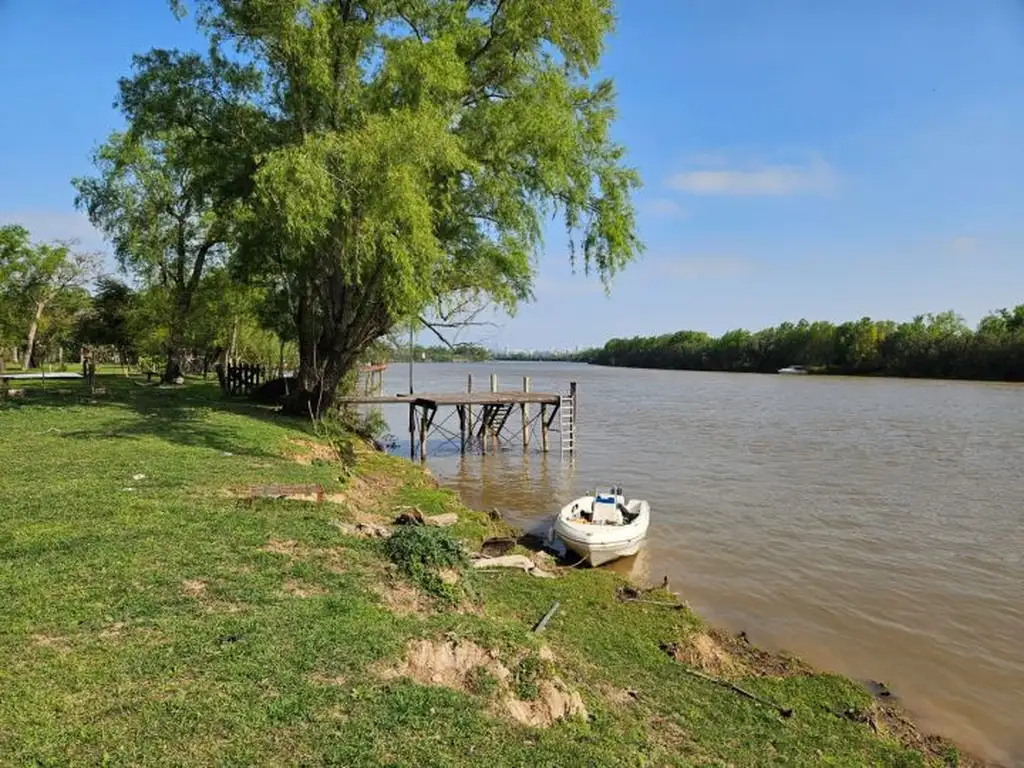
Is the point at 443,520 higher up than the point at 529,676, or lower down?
lower down

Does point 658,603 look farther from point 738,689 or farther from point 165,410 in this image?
point 165,410

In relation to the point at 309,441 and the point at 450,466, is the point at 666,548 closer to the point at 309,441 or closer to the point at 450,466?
the point at 309,441

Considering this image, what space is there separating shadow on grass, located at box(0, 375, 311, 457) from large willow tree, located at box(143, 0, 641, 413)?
3252 mm

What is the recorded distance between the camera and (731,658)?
8164 mm

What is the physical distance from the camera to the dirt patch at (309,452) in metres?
14.7

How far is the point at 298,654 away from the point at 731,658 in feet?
17.6

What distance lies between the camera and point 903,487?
67.3 feet

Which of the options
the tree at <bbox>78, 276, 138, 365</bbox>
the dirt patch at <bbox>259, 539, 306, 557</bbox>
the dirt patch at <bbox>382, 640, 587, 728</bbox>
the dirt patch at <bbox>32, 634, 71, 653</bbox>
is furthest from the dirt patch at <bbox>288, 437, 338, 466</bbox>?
the tree at <bbox>78, 276, 138, 365</bbox>

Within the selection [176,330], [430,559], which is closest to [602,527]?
[430,559]

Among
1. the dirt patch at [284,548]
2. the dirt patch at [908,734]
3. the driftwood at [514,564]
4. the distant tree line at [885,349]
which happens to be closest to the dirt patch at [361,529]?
the dirt patch at [284,548]

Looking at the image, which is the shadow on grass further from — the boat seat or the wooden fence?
the boat seat

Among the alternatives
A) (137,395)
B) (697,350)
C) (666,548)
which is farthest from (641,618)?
(697,350)

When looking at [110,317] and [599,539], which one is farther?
[110,317]

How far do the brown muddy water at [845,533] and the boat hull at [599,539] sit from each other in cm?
54
